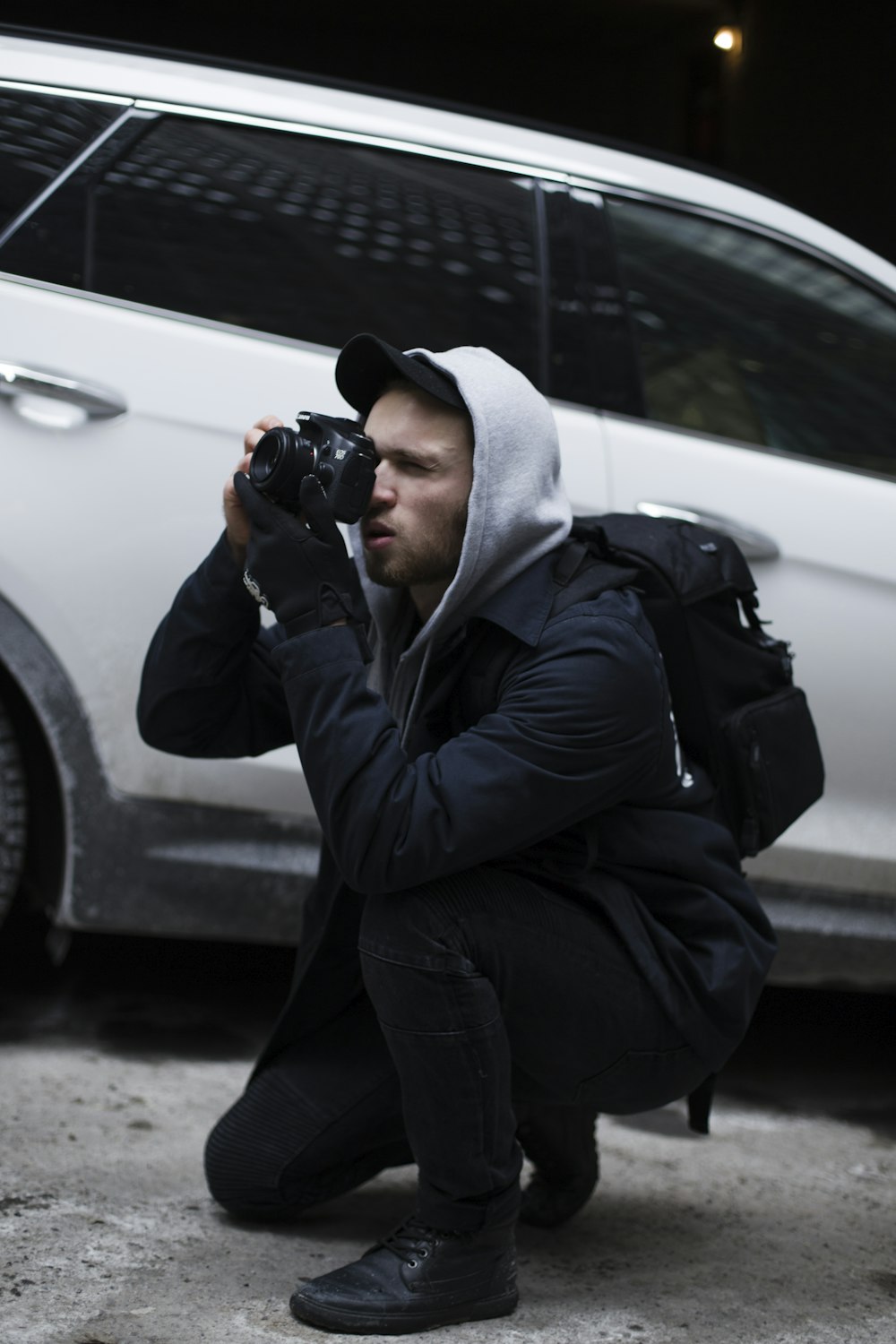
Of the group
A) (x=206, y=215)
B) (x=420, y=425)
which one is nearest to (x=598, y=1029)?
(x=420, y=425)

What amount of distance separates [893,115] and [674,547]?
417 centimetres

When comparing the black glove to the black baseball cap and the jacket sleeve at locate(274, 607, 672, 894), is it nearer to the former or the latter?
the jacket sleeve at locate(274, 607, 672, 894)

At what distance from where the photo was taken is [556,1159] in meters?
2.05

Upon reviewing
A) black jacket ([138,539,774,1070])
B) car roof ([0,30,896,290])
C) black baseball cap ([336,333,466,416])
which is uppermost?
car roof ([0,30,896,290])

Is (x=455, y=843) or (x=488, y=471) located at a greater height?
(x=488, y=471)

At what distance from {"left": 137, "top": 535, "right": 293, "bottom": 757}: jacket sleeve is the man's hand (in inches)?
2.6

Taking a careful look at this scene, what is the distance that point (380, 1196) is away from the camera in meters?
2.16

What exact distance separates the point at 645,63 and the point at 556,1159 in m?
5.85

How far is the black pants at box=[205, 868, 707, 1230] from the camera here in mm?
1714

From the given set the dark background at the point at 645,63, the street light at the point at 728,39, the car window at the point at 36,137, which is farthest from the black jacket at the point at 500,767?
the street light at the point at 728,39

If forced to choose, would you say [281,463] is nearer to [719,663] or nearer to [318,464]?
[318,464]

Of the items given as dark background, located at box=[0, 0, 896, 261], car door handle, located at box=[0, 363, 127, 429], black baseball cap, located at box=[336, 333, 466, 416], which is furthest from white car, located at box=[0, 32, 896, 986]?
dark background, located at box=[0, 0, 896, 261]

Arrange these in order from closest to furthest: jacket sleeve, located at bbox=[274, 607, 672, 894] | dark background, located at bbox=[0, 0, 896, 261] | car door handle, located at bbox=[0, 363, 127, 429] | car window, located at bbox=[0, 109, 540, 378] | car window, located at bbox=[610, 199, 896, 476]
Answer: jacket sleeve, located at bbox=[274, 607, 672, 894]
car door handle, located at bbox=[0, 363, 127, 429]
car window, located at bbox=[0, 109, 540, 378]
car window, located at bbox=[610, 199, 896, 476]
dark background, located at bbox=[0, 0, 896, 261]

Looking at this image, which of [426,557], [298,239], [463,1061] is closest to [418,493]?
[426,557]
